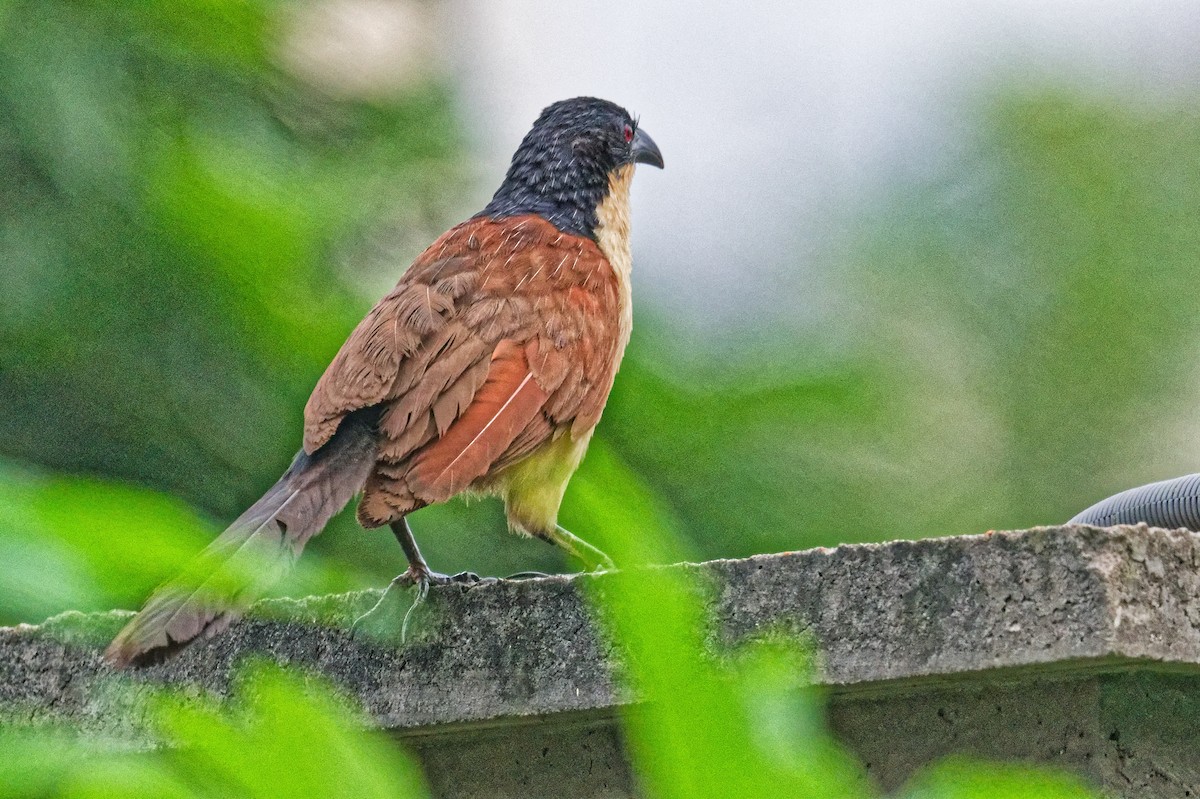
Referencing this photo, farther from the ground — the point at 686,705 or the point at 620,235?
the point at 620,235

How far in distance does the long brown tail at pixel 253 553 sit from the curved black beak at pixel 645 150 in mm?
1305

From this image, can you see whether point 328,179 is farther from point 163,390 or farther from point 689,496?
point 689,496

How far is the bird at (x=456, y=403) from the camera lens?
143 centimetres

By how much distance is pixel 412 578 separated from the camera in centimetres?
172

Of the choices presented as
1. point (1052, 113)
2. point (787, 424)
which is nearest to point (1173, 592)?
point (787, 424)

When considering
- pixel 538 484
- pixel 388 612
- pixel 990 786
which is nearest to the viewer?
pixel 990 786

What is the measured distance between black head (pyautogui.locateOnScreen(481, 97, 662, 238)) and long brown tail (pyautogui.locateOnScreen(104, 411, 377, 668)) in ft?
3.10

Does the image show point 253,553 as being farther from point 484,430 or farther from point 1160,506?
point 1160,506

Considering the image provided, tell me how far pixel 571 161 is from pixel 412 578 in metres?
1.22

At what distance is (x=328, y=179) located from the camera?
1515mm

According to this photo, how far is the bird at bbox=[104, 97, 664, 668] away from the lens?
56.2 inches

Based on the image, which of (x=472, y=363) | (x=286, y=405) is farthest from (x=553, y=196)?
(x=286, y=405)

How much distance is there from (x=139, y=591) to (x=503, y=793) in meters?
0.65

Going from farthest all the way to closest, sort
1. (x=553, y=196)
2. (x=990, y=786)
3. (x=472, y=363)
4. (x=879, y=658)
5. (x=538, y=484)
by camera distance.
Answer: (x=553, y=196) → (x=538, y=484) → (x=472, y=363) → (x=879, y=658) → (x=990, y=786)
